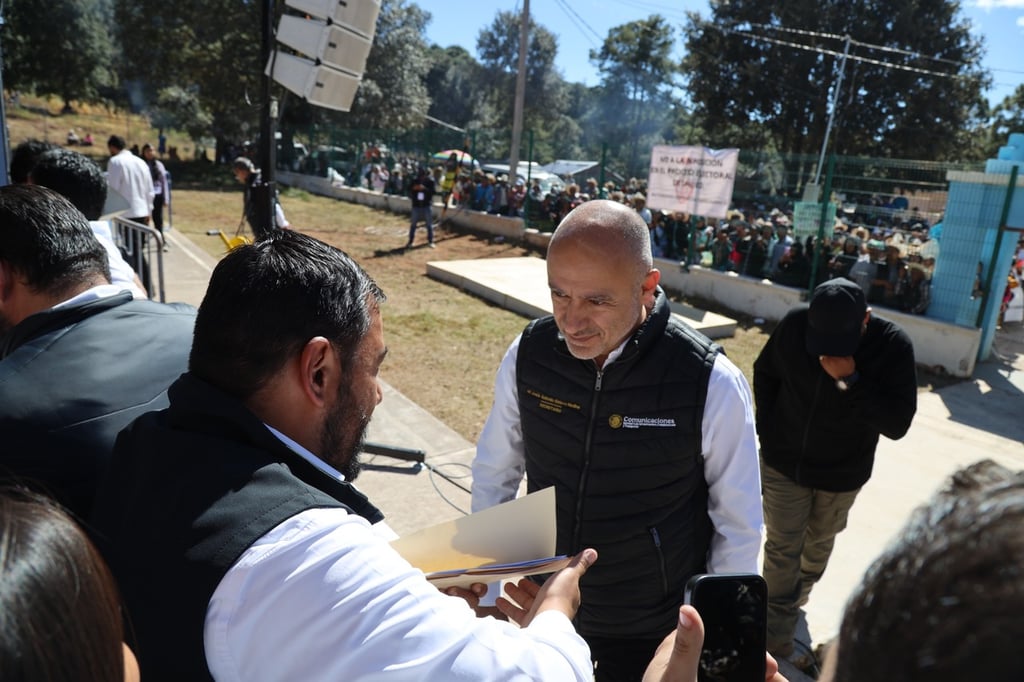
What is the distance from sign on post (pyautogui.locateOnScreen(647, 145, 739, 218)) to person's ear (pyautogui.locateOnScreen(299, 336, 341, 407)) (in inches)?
405

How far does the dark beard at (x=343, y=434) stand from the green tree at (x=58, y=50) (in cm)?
4175

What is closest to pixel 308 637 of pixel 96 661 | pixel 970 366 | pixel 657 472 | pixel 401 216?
pixel 96 661

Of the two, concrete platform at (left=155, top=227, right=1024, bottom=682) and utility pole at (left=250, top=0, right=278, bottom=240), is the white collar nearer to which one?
concrete platform at (left=155, top=227, right=1024, bottom=682)

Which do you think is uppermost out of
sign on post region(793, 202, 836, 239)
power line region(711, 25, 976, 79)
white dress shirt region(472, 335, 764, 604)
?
power line region(711, 25, 976, 79)

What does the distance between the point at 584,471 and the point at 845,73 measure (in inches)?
1506

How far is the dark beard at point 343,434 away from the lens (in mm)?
1298

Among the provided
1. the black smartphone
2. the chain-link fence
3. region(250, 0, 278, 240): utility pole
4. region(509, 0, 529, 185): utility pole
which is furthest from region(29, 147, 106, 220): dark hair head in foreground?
region(509, 0, 529, 185): utility pole

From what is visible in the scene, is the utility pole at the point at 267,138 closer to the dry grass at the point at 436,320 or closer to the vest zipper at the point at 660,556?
the dry grass at the point at 436,320

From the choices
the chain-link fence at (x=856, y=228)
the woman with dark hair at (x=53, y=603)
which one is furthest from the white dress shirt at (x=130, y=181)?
the woman with dark hair at (x=53, y=603)

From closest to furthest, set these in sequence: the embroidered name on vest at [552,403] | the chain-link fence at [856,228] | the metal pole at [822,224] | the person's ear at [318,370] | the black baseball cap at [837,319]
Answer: the person's ear at [318,370] < the embroidered name on vest at [552,403] < the black baseball cap at [837,319] < the chain-link fence at [856,228] < the metal pole at [822,224]

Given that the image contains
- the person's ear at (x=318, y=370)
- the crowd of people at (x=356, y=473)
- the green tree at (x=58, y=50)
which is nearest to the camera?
the crowd of people at (x=356, y=473)

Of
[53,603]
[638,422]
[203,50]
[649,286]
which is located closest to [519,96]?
[649,286]

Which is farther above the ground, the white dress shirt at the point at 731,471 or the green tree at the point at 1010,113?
the green tree at the point at 1010,113

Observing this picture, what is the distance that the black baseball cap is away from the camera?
112 inches
